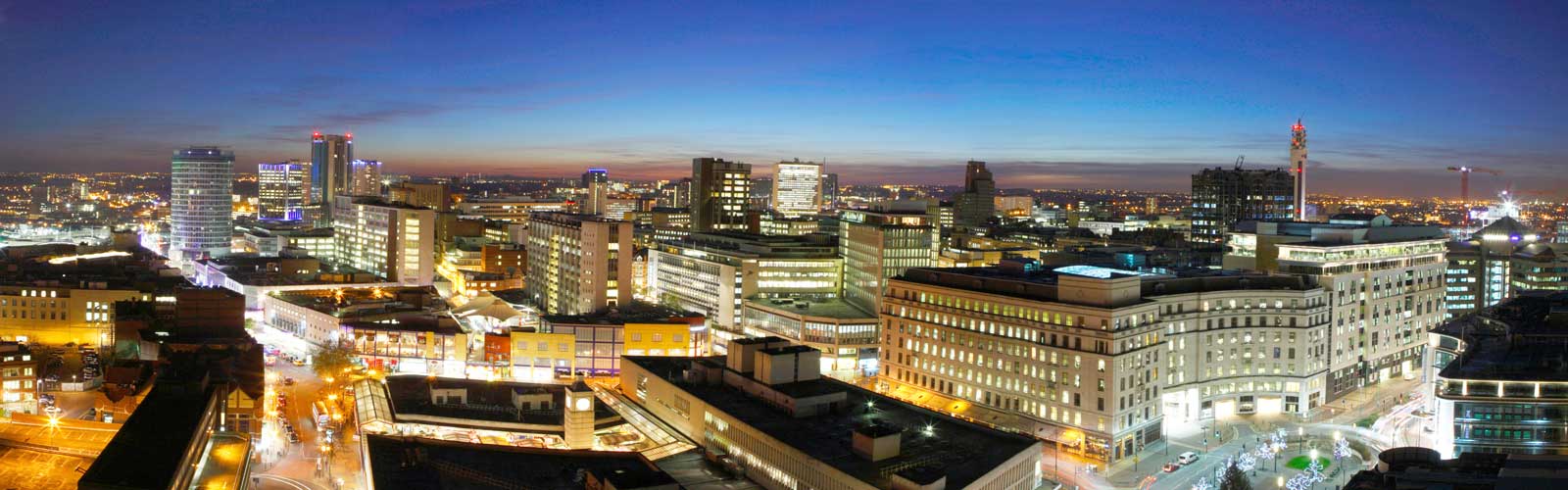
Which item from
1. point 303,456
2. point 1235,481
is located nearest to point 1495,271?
point 1235,481

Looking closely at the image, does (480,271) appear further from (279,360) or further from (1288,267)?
(1288,267)

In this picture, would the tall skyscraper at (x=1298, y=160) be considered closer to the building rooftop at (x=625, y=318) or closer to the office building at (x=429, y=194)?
the building rooftop at (x=625, y=318)

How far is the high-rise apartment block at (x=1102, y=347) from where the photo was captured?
53688 millimetres

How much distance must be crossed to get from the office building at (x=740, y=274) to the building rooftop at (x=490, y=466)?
3702 centimetres

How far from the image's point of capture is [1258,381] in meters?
61.2

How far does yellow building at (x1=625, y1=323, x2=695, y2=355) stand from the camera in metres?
68.1

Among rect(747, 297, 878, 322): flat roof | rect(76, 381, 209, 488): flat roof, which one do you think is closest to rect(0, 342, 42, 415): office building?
rect(76, 381, 209, 488): flat roof

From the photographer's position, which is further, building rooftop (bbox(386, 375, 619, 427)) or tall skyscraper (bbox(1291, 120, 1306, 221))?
tall skyscraper (bbox(1291, 120, 1306, 221))

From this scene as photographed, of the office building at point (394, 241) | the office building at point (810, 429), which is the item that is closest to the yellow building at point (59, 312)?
the office building at point (394, 241)

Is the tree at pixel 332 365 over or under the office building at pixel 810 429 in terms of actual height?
under

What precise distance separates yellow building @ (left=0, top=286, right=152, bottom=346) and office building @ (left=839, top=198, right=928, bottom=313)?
149ft

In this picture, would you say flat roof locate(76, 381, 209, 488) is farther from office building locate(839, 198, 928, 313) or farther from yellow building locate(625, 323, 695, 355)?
office building locate(839, 198, 928, 313)

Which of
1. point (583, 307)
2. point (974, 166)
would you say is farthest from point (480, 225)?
point (974, 166)

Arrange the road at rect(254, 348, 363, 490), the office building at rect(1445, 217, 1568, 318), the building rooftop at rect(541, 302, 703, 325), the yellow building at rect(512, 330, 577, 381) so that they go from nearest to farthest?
the road at rect(254, 348, 363, 490)
the yellow building at rect(512, 330, 577, 381)
the building rooftop at rect(541, 302, 703, 325)
the office building at rect(1445, 217, 1568, 318)
